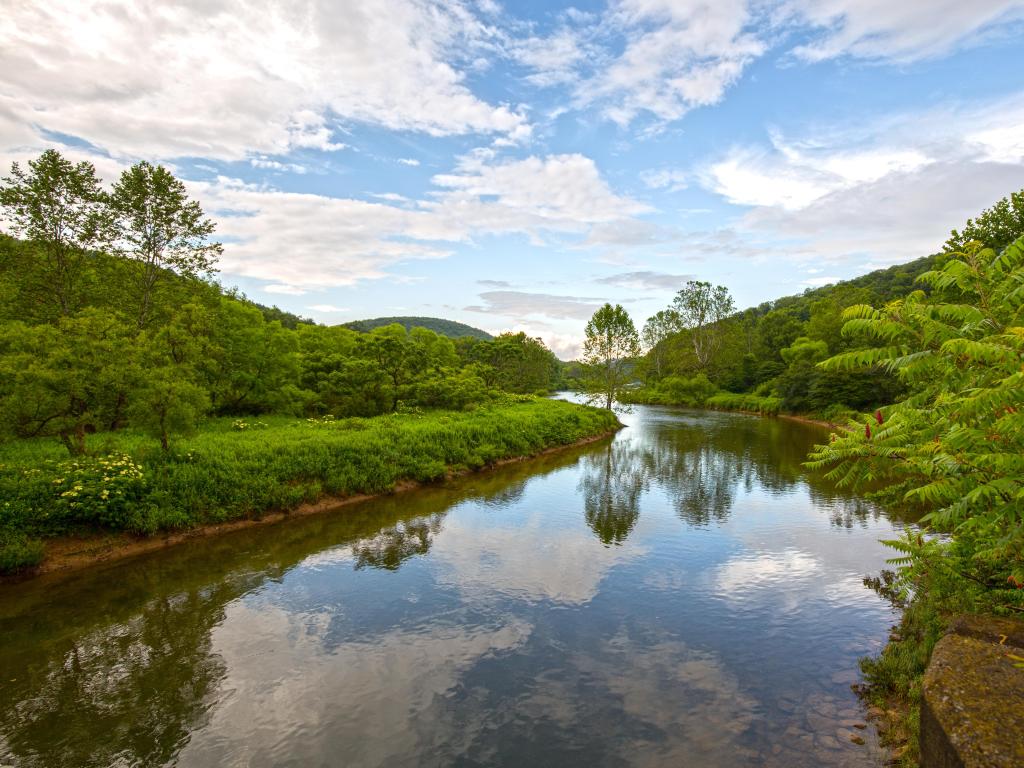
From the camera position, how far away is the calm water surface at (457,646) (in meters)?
7.29

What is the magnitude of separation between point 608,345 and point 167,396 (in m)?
37.4

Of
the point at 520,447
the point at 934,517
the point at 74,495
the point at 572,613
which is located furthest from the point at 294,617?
the point at 520,447

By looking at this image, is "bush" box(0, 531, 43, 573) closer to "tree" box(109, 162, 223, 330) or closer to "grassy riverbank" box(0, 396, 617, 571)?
"grassy riverbank" box(0, 396, 617, 571)

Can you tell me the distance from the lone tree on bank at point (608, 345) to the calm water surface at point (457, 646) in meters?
29.9

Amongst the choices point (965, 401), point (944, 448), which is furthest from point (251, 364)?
point (965, 401)

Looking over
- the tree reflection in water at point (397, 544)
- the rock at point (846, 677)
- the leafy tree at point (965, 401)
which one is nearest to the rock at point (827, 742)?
the rock at point (846, 677)

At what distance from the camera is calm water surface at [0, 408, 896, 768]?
23.9ft

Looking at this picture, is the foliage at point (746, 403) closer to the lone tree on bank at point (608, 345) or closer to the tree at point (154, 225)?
the lone tree on bank at point (608, 345)

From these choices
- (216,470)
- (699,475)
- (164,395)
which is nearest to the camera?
(164,395)

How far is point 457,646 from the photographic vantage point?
32.5ft

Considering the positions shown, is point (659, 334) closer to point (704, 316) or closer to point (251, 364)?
point (704, 316)

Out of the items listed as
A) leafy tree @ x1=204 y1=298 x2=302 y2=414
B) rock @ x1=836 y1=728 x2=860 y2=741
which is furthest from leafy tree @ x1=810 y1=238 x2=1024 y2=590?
leafy tree @ x1=204 y1=298 x2=302 y2=414

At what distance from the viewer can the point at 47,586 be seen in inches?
477

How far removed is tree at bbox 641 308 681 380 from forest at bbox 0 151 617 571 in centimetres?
5432
